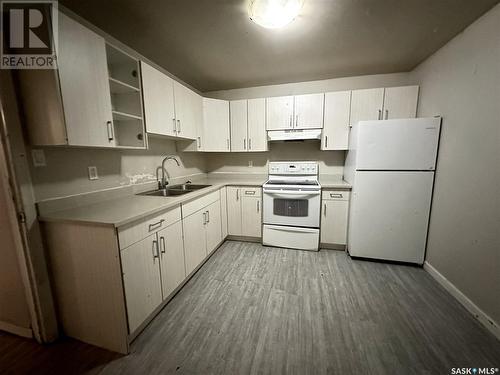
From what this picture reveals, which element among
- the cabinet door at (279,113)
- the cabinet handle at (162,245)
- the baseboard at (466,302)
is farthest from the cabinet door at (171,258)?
the baseboard at (466,302)

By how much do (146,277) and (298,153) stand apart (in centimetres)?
257

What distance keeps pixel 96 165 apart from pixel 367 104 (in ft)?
10.1

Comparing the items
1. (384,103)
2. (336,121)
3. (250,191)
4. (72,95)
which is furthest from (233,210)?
(384,103)

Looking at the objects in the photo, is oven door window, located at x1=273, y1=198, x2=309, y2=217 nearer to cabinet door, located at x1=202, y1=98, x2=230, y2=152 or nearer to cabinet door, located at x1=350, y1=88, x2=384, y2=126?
cabinet door, located at x1=202, y1=98, x2=230, y2=152

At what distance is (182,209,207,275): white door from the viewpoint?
6.32 ft

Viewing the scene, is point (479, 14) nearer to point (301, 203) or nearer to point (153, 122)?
point (301, 203)

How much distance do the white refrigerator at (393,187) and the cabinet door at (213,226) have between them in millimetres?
1681

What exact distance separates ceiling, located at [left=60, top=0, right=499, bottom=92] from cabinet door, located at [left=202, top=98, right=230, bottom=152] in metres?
0.42

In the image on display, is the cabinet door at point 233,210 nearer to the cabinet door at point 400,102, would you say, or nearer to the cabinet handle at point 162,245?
the cabinet handle at point 162,245

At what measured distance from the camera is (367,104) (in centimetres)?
254

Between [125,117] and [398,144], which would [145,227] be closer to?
[125,117]

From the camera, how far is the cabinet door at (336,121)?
2.61 meters

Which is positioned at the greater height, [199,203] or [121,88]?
[121,88]

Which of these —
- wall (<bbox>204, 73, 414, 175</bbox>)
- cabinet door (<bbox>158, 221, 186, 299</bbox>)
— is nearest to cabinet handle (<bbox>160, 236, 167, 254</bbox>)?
cabinet door (<bbox>158, 221, 186, 299</bbox>)
